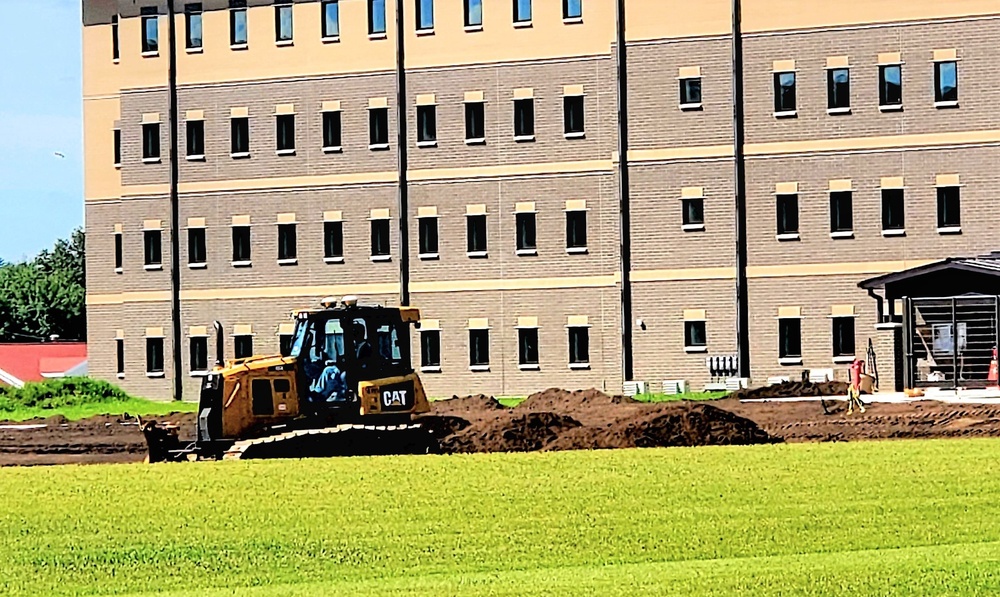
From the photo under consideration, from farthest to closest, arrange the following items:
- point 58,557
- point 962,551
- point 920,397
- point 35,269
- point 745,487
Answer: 1. point 35,269
2. point 920,397
3. point 745,487
4. point 58,557
5. point 962,551

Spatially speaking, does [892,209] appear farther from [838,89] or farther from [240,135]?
[240,135]

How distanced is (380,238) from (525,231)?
15.1 feet

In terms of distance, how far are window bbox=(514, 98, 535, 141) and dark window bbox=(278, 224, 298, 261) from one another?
7887 mm

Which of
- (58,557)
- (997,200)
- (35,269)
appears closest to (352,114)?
(997,200)

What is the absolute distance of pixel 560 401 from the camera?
157 feet

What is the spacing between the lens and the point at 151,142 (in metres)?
60.6

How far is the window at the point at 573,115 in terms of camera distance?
55.5 meters

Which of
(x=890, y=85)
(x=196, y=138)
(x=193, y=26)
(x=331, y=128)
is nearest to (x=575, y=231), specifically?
Answer: (x=331, y=128)

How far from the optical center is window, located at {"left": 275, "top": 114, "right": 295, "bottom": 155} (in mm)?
58438

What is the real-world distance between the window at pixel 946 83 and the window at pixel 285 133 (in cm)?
1913

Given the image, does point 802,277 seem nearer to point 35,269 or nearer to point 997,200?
point 997,200

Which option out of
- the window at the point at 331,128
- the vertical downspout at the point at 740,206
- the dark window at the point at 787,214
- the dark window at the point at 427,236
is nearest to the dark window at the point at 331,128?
the window at the point at 331,128

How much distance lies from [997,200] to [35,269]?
7787 centimetres

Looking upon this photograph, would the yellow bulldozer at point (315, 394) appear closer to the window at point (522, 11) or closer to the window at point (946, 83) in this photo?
the window at point (946, 83)
